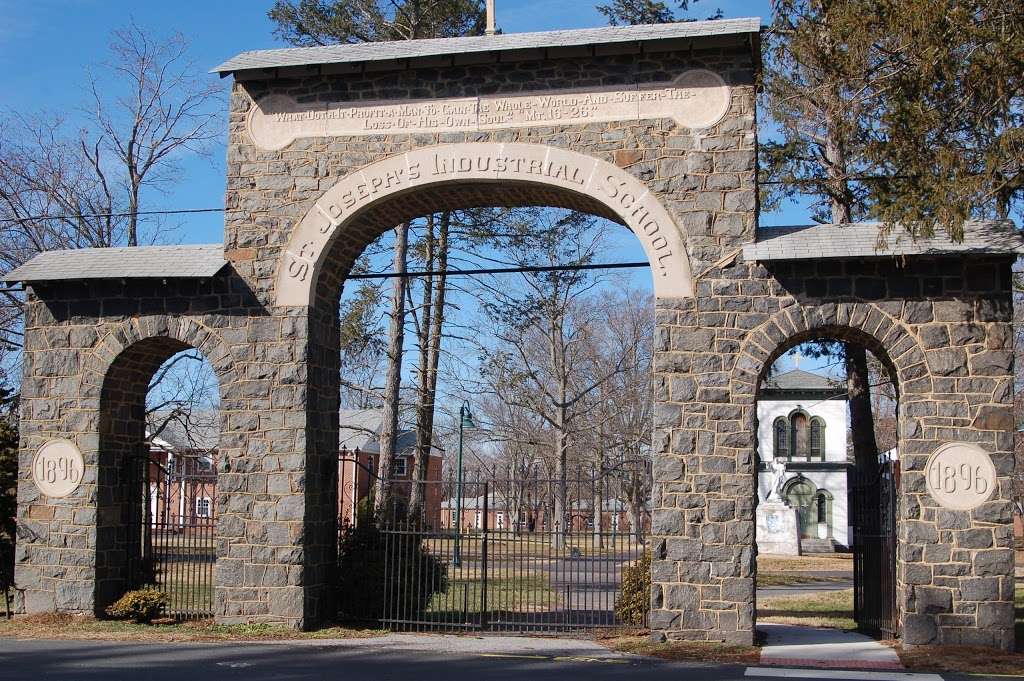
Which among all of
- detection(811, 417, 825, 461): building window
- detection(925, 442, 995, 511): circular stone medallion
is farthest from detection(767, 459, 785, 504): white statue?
detection(925, 442, 995, 511): circular stone medallion

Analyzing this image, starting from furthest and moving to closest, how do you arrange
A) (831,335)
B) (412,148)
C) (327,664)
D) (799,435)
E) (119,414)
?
1. (799,435)
2. (119,414)
3. (412,148)
4. (831,335)
5. (327,664)

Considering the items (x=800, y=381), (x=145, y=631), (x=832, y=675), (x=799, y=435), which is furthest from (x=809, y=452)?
(x=145, y=631)

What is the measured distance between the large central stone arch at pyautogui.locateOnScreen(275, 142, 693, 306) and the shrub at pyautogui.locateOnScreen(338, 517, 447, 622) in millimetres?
3113

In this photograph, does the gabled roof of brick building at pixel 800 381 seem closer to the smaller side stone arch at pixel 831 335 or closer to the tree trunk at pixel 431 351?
the tree trunk at pixel 431 351

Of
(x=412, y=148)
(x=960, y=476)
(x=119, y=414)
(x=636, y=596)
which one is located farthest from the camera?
(x=119, y=414)

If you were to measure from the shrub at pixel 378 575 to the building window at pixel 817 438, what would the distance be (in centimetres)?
3317

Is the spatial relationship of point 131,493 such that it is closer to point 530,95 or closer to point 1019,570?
point 530,95

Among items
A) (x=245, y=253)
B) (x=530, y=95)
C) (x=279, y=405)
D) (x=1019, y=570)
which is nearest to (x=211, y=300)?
(x=245, y=253)

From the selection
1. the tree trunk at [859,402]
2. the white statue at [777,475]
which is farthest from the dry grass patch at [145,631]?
the white statue at [777,475]

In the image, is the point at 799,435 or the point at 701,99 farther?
the point at 799,435

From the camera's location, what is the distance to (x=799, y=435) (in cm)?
4372

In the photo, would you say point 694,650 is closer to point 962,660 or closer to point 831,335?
point 962,660

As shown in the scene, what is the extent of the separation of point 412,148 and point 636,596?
5.89 m

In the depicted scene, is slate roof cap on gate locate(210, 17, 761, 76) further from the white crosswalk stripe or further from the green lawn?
the white crosswalk stripe
